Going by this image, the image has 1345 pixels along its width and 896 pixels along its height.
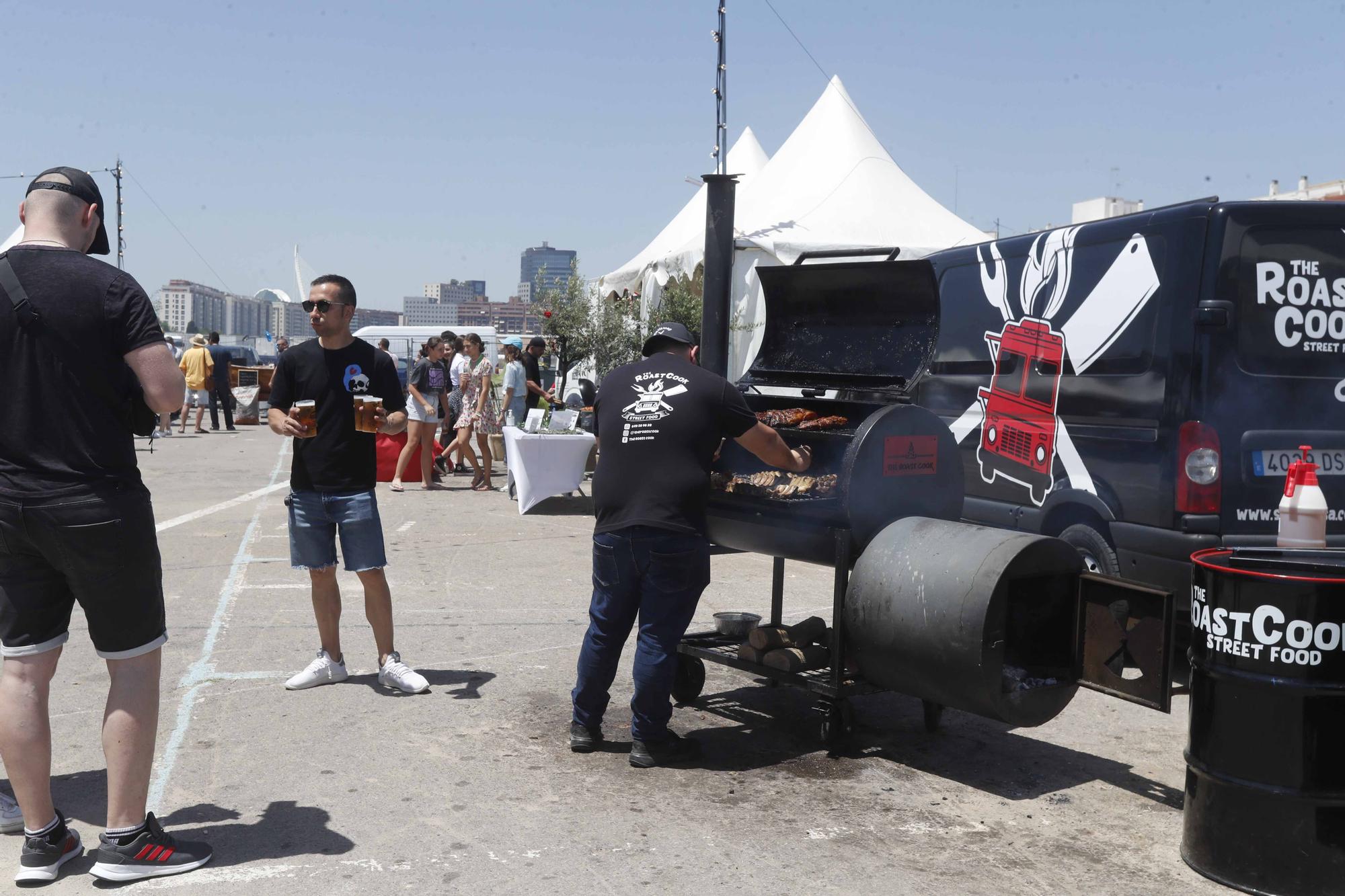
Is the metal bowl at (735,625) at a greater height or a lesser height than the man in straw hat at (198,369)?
lesser

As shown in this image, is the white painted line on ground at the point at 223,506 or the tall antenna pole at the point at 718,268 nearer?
the tall antenna pole at the point at 718,268

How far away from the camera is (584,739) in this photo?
502 cm

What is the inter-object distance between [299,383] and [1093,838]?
13.3ft

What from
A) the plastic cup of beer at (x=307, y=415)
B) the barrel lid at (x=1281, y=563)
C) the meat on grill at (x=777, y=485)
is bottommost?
the barrel lid at (x=1281, y=563)

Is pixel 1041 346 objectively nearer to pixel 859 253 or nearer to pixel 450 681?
pixel 859 253

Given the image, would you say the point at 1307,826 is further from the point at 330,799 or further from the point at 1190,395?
the point at 330,799

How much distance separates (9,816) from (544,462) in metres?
8.42

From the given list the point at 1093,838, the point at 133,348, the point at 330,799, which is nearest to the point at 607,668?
the point at 330,799

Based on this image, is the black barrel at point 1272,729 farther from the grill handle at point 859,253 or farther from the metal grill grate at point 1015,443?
the metal grill grate at point 1015,443

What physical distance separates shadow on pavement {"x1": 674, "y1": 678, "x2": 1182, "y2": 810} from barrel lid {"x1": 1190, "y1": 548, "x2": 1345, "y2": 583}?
1151 millimetres

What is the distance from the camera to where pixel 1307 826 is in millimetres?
3650

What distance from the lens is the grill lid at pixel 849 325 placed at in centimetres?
595

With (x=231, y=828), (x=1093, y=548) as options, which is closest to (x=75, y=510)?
(x=231, y=828)

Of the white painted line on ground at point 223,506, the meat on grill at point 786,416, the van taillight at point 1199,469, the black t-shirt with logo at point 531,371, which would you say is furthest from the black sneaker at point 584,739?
the black t-shirt with logo at point 531,371
